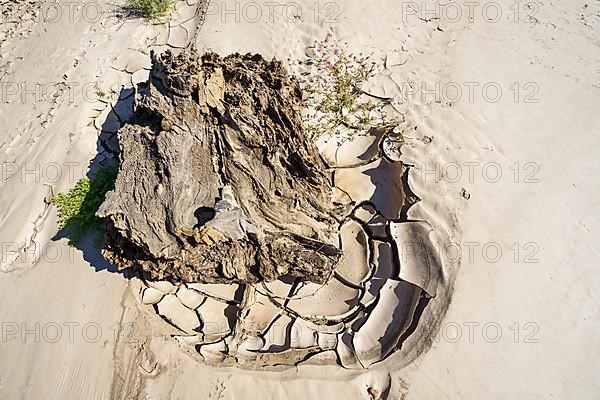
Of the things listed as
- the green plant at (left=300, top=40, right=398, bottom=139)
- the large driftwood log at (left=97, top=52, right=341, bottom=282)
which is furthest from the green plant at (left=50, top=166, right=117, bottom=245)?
the green plant at (left=300, top=40, right=398, bottom=139)

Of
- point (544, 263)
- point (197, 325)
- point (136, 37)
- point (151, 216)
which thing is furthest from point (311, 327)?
point (136, 37)

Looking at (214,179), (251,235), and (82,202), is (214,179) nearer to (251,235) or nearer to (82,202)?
(251,235)

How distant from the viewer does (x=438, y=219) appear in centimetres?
344

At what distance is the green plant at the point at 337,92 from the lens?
13.5 ft

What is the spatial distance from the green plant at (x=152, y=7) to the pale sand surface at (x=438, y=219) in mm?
249

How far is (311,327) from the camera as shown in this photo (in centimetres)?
311

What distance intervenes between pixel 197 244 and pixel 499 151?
297 cm

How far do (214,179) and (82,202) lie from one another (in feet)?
6.11

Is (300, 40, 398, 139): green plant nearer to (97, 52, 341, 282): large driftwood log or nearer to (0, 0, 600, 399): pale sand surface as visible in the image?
(0, 0, 600, 399): pale sand surface

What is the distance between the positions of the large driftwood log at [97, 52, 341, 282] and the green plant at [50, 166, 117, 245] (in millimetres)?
919
